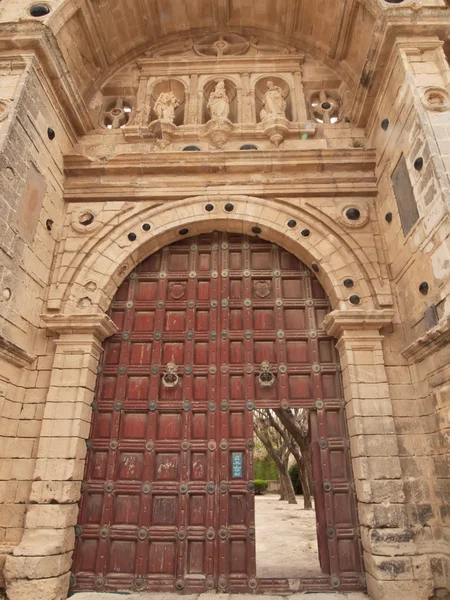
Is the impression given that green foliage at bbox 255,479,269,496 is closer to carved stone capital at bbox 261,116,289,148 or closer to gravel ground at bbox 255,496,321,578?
gravel ground at bbox 255,496,321,578

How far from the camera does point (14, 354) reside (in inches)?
188

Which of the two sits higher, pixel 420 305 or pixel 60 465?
pixel 420 305

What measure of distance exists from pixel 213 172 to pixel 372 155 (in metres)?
2.38

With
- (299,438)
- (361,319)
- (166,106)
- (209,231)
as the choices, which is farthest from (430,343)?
(299,438)

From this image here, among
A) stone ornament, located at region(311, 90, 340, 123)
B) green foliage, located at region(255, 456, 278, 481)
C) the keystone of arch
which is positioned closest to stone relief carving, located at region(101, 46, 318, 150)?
stone ornament, located at region(311, 90, 340, 123)

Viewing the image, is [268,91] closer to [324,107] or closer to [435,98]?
[324,107]

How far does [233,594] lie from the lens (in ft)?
14.6

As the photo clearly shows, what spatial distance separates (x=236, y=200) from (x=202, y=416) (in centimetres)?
308

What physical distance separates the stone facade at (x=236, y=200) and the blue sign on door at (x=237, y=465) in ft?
4.33

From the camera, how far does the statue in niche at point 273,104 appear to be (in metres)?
6.63

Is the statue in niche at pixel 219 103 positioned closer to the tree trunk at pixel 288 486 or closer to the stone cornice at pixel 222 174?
the stone cornice at pixel 222 174

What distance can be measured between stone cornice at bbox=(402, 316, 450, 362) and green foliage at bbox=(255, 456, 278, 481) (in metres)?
25.2

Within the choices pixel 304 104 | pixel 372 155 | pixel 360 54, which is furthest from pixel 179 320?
pixel 360 54

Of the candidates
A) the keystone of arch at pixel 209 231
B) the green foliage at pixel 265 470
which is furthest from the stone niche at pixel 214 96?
the green foliage at pixel 265 470
